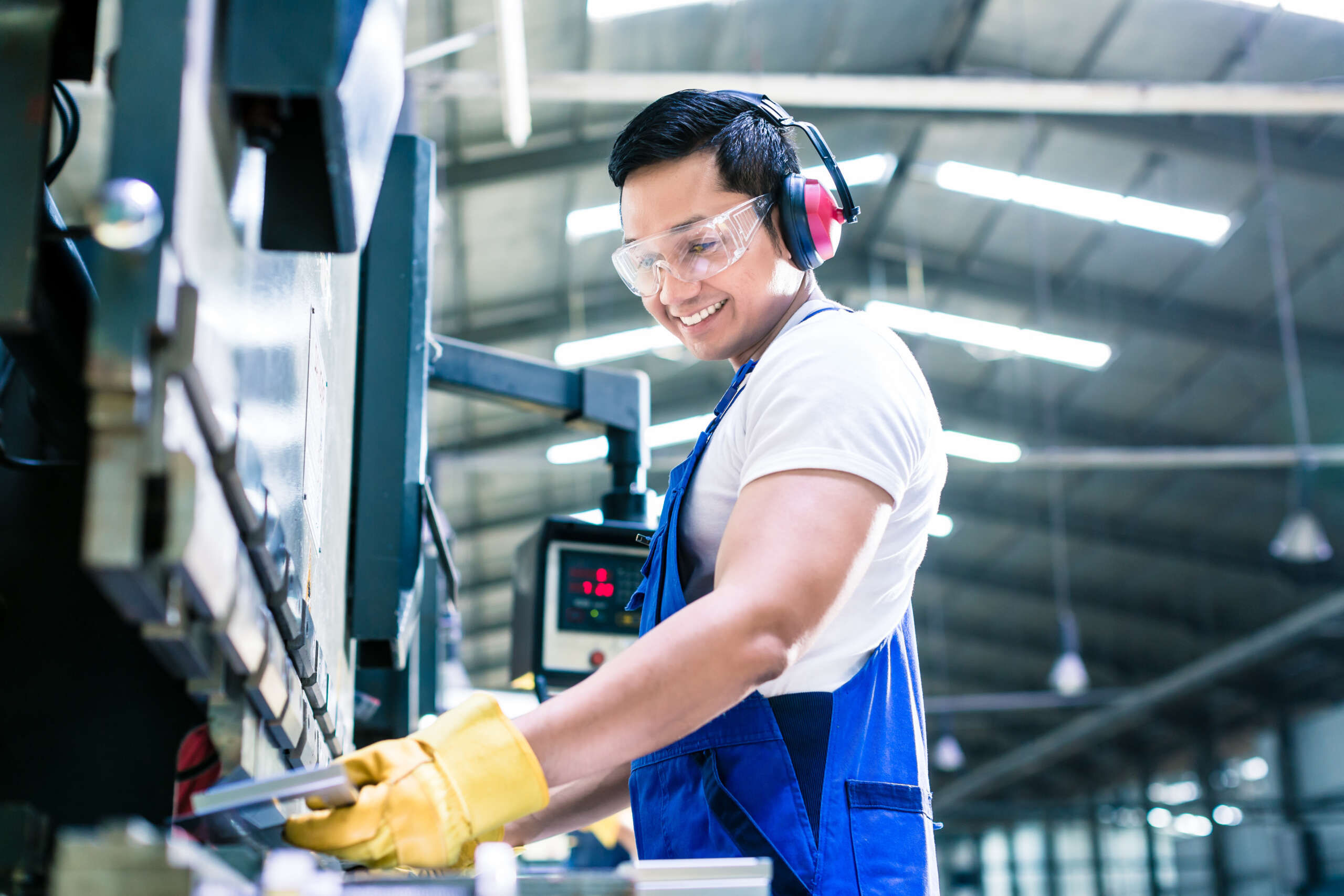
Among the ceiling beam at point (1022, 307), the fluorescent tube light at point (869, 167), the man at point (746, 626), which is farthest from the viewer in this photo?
the ceiling beam at point (1022, 307)

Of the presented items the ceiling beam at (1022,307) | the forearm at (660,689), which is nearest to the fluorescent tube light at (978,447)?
the ceiling beam at (1022,307)

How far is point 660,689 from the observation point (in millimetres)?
993

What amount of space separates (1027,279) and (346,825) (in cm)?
1023

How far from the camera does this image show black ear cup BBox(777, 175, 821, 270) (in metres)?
1.53

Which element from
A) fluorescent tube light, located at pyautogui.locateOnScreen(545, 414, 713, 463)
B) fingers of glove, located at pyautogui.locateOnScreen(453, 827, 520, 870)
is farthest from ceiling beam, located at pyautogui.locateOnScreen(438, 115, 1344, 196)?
fingers of glove, located at pyautogui.locateOnScreen(453, 827, 520, 870)

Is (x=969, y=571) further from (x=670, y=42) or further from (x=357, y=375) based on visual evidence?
(x=357, y=375)

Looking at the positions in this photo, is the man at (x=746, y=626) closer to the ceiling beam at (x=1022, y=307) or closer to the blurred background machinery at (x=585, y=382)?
the blurred background machinery at (x=585, y=382)

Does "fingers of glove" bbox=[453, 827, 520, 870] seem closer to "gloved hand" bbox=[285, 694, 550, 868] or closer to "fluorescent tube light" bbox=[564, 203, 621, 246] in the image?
"gloved hand" bbox=[285, 694, 550, 868]

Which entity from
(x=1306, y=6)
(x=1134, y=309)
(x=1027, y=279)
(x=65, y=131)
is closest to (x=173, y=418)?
(x=65, y=131)

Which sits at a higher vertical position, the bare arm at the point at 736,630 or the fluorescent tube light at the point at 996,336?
the fluorescent tube light at the point at 996,336

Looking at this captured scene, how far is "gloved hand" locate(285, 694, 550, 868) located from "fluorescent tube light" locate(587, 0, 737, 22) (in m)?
6.51

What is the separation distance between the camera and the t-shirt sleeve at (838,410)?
1142 mm

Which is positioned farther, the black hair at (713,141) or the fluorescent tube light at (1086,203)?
the fluorescent tube light at (1086,203)

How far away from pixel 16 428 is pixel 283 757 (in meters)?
0.49
